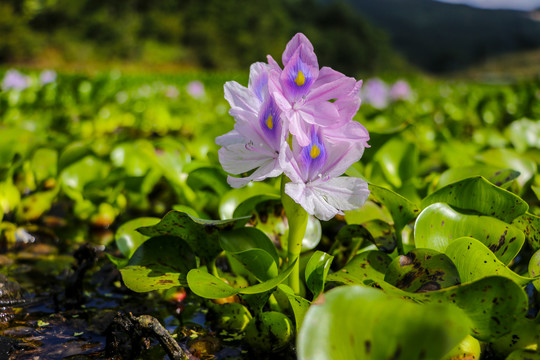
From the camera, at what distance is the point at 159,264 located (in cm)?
133

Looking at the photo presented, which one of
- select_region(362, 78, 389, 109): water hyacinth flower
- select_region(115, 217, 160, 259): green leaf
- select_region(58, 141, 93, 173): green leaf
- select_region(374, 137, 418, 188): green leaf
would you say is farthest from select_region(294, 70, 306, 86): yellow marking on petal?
select_region(362, 78, 389, 109): water hyacinth flower

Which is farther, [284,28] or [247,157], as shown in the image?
[284,28]

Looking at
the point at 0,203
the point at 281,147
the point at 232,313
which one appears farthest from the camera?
the point at 0,203

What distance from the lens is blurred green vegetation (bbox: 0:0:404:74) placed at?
2753cm

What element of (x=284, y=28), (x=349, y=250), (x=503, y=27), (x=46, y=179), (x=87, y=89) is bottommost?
(x=503, y=27)

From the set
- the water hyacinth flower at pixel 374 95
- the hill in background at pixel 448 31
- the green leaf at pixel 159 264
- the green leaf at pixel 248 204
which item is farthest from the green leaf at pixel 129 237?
the hill in background at pixel 448 31

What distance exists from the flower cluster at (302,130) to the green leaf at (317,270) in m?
0.19

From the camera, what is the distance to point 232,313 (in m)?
1.36

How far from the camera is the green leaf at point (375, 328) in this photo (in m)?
0.68

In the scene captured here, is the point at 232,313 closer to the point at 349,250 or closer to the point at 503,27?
the point at 349,250

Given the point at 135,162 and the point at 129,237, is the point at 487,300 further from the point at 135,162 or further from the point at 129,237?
the point at 135,162

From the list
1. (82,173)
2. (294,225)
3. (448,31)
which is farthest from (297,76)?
(448,31)

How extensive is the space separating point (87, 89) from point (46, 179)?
3980 millimetres

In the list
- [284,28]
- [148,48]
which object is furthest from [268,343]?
[284,28]
